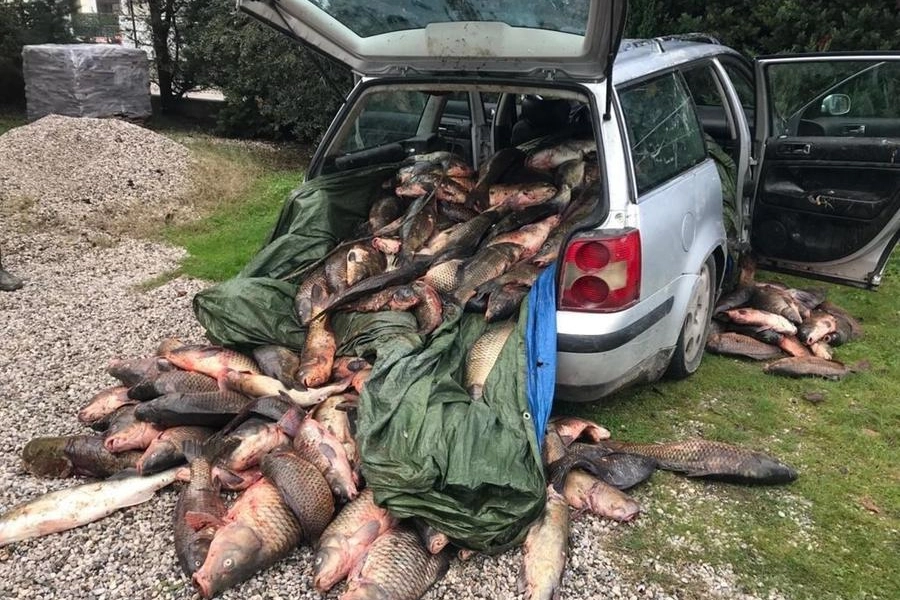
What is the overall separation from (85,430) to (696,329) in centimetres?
371

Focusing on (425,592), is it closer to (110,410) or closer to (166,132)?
(110,410)

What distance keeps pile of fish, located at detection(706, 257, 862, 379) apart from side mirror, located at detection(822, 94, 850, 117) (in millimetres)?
1240

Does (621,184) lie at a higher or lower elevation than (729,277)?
higher

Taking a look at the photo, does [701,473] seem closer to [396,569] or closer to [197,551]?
[396,569]

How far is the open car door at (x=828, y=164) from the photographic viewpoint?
510 cm

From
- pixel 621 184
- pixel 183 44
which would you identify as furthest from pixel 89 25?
pixel 621 184

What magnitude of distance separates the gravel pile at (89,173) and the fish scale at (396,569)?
7.21 m

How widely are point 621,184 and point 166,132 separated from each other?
13628 mm

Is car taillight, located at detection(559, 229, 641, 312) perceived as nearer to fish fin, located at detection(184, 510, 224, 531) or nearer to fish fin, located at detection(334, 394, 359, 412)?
fish fin, located at detection(334, 394, 359, 412)

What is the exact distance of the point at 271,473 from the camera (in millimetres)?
3283

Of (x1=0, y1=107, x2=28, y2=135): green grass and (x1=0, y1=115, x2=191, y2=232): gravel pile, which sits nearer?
(x1=0, y1=115, x2=191, y2=232): gravel pile

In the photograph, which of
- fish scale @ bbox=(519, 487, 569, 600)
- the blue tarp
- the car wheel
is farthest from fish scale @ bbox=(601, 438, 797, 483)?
the car wheel

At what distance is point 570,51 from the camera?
370cm

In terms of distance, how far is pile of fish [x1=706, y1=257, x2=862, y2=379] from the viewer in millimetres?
5023
